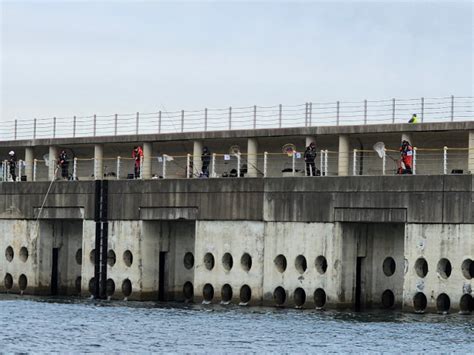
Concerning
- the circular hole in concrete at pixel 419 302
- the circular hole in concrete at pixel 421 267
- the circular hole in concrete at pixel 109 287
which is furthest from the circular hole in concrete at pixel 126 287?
the circular hole in concrete at pixel 421 267

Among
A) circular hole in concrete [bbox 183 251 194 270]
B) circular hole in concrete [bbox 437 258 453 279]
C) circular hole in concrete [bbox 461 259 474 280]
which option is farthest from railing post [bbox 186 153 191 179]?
circular hole in concrete [bbox 461 259 474 280]

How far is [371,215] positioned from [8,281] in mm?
21319

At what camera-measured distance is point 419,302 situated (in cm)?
5238

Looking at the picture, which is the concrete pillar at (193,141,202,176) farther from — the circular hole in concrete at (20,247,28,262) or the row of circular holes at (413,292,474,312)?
the row of circular holes at (413,292,474,312)

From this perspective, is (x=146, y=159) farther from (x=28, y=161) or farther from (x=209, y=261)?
(x=28, y=161)

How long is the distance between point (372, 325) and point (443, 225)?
4.98 meters

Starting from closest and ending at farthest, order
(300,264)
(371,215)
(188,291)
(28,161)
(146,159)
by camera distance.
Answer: (371,215) < (300,264) < (188,291) < (146,159) < (28,161)

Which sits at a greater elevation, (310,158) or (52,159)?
(52,159)

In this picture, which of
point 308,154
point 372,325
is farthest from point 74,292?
point 372,325

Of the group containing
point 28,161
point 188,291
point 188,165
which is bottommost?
point 188,291

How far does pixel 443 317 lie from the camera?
5109 centimetres

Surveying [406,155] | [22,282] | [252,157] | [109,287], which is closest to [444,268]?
[406,155]

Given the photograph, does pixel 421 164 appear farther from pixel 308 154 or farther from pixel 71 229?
pixel 71 229

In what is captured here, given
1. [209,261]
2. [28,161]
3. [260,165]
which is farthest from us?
[28,161]
